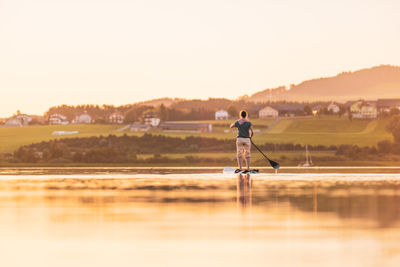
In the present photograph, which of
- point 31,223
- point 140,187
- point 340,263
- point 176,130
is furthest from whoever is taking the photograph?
point 176,130

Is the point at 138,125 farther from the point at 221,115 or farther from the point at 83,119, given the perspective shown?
the point at 83,119

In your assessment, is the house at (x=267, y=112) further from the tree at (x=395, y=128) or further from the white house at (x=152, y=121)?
the tree at (x=395, y=128)

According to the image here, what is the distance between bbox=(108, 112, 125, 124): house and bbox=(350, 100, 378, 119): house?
32714 mm

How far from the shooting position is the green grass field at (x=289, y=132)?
260 ft

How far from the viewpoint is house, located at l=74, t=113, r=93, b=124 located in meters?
103

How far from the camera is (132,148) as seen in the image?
67.4 metres

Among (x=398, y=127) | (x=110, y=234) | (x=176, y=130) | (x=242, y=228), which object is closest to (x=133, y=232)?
(x=110, y=234)

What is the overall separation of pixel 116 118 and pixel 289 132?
26.4 metres

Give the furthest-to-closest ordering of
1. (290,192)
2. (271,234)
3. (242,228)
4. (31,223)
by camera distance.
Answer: (290,192) → (31,223) → (242,228) → (271,234)

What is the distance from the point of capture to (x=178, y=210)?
A: 40.9 feet

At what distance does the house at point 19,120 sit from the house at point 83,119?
6.86 m

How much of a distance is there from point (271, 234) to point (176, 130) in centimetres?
7844

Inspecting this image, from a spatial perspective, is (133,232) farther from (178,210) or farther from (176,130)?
(176,130)

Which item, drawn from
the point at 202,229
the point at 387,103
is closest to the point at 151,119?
the point at 387,103
